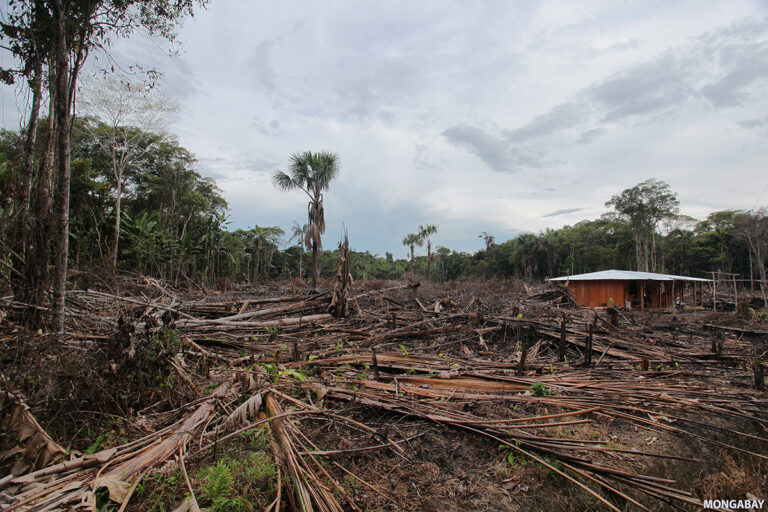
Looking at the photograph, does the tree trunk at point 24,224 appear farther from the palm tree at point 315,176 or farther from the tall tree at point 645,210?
the tall tree at point 645,210

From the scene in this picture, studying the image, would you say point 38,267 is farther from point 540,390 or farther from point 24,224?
point 540,390

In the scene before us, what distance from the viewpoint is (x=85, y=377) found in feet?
9.45

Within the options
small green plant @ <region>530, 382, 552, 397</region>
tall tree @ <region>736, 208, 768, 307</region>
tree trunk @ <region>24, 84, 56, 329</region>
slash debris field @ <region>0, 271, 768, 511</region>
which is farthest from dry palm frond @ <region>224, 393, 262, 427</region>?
tall tree @ <region>736, 208, 768, 307</region>

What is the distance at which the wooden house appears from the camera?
18953 mm

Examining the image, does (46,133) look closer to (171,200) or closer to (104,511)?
(104,511)

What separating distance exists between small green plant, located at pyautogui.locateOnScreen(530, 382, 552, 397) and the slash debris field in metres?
0.03

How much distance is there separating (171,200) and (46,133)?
887 inches

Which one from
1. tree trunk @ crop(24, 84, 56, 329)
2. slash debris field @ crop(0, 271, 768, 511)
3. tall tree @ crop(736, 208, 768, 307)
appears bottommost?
slash debris field @ crop(0, 271, 768, 511)

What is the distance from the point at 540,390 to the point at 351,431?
2045mm

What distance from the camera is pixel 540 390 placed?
12.5ft

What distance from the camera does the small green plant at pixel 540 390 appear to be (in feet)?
12.5

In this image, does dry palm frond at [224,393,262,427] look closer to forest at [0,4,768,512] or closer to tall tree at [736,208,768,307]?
forest at [0,4,768,512]

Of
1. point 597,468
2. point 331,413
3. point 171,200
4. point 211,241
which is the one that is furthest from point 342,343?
point 171,200

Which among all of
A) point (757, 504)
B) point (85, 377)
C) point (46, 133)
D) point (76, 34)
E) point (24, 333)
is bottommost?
point (757, 504)
